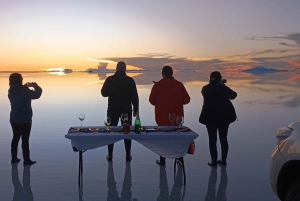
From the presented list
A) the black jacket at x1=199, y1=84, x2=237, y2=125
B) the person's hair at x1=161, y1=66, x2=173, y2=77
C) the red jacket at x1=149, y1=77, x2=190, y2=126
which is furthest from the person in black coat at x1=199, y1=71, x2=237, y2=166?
the person's hair at x1=161, y1=66, x2=173, y2=77

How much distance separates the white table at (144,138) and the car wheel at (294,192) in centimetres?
201

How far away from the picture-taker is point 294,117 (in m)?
11.8

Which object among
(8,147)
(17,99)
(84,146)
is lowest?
(8,147)

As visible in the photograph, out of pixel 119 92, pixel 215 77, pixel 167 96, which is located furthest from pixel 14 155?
pixel 215 77

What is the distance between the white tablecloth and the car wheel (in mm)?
2005

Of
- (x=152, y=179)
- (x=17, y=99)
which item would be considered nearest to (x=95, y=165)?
(x=152, y=179)

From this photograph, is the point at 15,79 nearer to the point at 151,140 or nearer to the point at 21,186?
the point at 21,186

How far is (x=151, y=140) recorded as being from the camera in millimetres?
5082

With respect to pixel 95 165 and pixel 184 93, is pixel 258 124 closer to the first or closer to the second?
pixel 184 93

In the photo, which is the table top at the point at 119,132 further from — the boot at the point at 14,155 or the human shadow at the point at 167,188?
the boot at the point at 14,155

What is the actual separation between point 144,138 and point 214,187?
3.99 feet

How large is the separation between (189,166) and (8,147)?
386cm

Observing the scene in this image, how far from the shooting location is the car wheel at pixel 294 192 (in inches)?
121

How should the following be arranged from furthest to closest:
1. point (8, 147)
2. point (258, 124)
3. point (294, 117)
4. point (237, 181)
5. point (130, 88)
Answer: point (294, 117) → point (258, 124) → point (8, 147) → point (130, 88) → point (237, 181)
